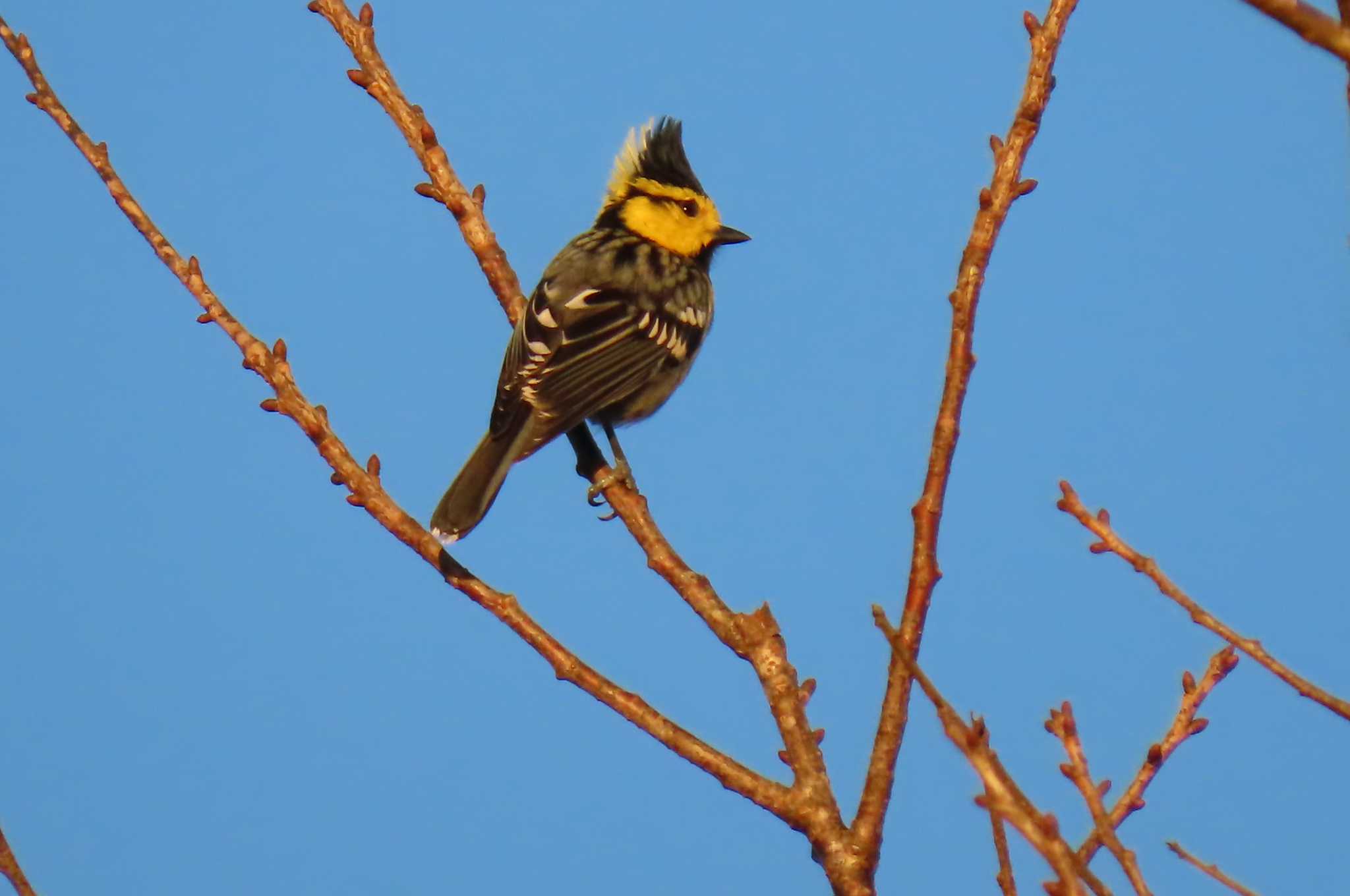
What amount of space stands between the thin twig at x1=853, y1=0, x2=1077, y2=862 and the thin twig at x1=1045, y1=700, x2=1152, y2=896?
394 mm

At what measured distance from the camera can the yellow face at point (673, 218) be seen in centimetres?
520

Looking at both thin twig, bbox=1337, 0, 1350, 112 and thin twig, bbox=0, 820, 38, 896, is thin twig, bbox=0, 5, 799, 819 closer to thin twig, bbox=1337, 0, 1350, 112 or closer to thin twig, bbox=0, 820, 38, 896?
thin twig, bbox=0, 820, 38, 896

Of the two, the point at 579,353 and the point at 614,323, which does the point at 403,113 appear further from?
the point at 614,323

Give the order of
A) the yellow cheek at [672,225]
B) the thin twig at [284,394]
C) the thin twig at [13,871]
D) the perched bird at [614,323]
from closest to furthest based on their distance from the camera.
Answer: the thin twig at [13,871]
the thin twig at [284,394]
the perched bird at [614,323]
the yellow cheek at [672,225]

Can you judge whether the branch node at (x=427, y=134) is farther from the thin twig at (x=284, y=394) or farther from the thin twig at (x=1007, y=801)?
the thin twig at (x=1007, y=801)

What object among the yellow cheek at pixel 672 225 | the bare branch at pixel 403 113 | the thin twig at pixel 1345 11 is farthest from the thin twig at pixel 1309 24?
the yellow cheek at pixel 672 225

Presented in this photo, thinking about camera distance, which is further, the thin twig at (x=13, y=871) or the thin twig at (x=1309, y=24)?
the thin twig at (x=13, y=871)

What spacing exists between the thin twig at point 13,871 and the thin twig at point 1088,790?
1.32m

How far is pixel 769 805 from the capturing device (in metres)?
2.43

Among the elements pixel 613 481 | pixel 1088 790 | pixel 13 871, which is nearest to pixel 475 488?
pixel 613 481

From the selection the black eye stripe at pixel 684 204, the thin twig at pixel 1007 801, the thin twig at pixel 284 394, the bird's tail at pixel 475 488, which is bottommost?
the thin twig at pixel 1007 801

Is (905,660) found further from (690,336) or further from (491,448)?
(690,336)

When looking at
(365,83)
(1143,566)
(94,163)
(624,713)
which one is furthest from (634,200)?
(1143,566)

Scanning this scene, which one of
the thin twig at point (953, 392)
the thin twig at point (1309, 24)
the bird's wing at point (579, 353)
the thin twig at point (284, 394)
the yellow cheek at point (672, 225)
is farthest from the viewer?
the yellow cheek at point (672, 225)
